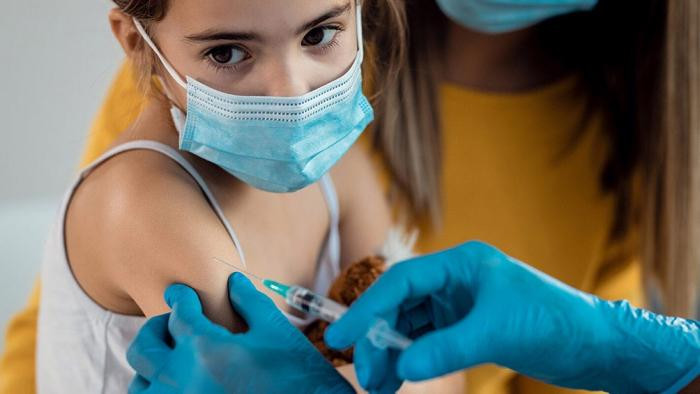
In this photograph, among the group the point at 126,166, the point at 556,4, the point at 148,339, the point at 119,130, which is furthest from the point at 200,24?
the point at 556,4

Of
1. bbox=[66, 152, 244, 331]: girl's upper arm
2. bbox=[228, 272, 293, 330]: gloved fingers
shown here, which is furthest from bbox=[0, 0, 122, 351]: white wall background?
bbox=[228, 272, 293, 330]: gloved fingers

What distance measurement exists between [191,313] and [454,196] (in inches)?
35.1

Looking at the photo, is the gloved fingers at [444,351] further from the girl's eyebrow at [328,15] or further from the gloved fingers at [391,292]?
the girl's eyebrow at [328,15]

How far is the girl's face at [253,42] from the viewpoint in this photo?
1.05 metres

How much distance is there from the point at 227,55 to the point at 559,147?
38.2 inches

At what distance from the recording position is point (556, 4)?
1516mm

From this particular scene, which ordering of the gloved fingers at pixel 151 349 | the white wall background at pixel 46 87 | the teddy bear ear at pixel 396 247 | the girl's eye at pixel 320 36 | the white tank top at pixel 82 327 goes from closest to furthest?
the gloved fingers at pixel 151 349 → the girl's eye at pixel 320 36 → the white tank top at pixel 82 327 → the teddy bear ear at pixel 396 247 → the white wall background at pixel 46 87

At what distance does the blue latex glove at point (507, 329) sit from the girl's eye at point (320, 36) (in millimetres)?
311

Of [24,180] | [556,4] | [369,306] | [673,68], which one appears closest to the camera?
[369,306]

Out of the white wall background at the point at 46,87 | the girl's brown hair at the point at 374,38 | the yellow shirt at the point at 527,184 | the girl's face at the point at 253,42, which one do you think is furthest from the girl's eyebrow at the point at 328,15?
the white wall background at the point at 46,87

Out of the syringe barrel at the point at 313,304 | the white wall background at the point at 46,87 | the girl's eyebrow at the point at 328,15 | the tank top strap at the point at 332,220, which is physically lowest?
the white wall background at the point at 46,87

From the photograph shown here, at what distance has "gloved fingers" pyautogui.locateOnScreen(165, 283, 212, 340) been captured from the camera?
1.01 metres

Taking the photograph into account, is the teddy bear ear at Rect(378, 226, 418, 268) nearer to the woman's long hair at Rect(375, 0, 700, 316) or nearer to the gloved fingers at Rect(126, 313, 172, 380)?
the woman's long hair at Rect(375, 0, 700, 316)

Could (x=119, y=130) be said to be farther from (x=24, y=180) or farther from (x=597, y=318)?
(x=24, y=180)
